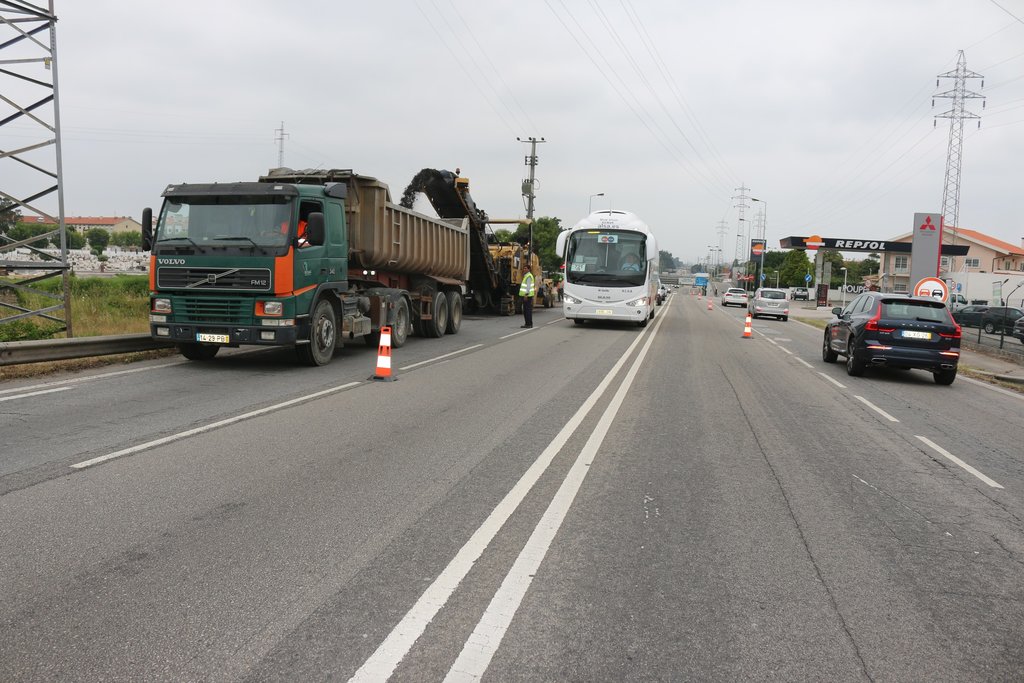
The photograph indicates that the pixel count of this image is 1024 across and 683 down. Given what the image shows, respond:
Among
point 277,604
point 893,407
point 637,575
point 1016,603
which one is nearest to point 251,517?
point 277,604

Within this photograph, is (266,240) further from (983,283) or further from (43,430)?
(983,283)

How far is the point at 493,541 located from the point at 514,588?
2.14 feet

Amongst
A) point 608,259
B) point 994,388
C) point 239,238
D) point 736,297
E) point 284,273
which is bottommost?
point 994,388

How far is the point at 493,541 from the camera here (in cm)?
440

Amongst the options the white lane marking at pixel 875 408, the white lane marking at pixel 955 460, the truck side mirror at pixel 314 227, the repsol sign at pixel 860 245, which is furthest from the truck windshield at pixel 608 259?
the repsol sign at pixel 860 245

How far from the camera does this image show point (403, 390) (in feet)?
33.2

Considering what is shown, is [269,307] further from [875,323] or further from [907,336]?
[907,336]

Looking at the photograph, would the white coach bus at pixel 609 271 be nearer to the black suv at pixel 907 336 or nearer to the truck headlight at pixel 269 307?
the black suv at pixel 907 336

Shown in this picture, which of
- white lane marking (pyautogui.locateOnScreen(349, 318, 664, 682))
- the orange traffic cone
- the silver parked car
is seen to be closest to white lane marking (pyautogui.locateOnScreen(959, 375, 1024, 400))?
the orange traffic cone

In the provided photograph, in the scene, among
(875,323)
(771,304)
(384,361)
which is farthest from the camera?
(771,304)

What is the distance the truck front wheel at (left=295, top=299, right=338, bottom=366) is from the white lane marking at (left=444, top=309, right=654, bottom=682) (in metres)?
6.69

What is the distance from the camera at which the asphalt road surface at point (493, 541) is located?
10.3ft

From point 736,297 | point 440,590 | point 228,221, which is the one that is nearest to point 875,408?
point 440,590

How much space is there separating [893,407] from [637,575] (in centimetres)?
803
